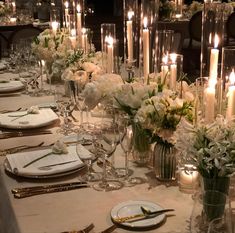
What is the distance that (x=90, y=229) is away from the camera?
1344mm

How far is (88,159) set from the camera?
1.73 metres

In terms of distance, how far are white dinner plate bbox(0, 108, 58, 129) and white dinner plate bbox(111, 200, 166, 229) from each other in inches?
34.6

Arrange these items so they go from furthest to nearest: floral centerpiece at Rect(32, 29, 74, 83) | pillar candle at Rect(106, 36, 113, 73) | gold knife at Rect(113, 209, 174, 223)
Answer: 1. floral centerpiece at Rect(32, 29, 74, 83)
2. pillar candle at Rect(106, 36, 113, 73)
3. gold knife at Rect(113, 209, 174, 223)

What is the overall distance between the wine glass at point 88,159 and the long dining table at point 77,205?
0.04m

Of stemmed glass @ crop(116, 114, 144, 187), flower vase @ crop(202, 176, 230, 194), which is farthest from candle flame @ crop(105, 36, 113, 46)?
flower vase @ crop(202, 176, 230, 194)

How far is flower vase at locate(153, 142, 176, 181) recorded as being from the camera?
162cm

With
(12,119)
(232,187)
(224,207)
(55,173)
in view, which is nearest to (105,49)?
(12,119)

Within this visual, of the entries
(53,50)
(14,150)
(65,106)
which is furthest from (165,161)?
(53,50)

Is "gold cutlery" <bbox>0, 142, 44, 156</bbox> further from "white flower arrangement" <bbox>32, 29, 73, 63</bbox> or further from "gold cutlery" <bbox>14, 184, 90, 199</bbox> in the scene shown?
"white flower arrangement" <bbox>32, 29, 73, 63</bbox>

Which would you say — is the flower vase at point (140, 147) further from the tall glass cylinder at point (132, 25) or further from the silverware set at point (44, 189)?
the tall glass cylinder at point (132, 25)

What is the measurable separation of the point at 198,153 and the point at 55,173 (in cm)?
59

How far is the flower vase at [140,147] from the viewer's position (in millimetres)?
1707

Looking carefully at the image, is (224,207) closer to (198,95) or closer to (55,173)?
(198,95)

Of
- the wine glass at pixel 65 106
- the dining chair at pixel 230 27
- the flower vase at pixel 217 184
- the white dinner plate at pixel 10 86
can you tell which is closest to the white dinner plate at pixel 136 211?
the flower vase at pixel 217 184
